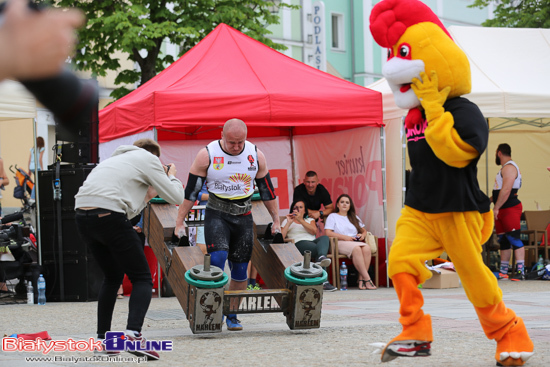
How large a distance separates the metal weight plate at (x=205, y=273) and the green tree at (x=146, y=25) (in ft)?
41.0

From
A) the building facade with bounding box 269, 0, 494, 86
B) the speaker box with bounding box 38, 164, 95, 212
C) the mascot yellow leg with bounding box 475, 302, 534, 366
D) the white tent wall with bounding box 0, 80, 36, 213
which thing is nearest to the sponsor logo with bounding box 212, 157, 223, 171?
the mascot yellow leg with bounding box 475, 302, 534, 366

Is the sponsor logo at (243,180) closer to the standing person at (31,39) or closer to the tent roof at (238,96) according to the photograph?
the tent roof at (238,96)

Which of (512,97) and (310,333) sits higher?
(512,97)

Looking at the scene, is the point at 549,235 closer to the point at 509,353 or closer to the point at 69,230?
the point at 69,230

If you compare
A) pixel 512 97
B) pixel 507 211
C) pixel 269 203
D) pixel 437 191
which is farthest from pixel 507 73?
pixel 437 191

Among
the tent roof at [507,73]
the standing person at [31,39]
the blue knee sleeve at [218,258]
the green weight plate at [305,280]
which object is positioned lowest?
the green weight plate at [305,280]

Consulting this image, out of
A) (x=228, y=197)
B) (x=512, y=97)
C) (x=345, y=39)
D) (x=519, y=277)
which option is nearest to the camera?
(x=228, y=197)

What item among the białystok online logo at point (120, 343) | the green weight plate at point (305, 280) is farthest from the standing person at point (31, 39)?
the green weight plate at point (305, 280)

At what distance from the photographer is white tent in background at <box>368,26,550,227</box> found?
12.5m

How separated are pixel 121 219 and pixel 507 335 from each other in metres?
2.60

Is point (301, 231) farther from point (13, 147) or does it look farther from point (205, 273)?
point (13, 147)

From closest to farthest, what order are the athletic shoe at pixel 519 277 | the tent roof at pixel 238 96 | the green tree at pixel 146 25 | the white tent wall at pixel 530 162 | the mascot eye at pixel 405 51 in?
1. the mascot eye at pixel 405 51
2. the tent roof at pixel 238 96
3. the athletic shoe at pixel 519 277
4. the white tent wall at pixel 530 162
5. the green tree at pixel 146 25

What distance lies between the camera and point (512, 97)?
12.5m

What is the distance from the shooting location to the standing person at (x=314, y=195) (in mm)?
13383
